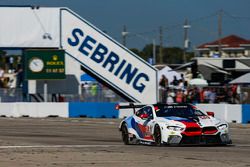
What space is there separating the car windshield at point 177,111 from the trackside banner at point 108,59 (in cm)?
2264

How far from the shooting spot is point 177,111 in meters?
19.8

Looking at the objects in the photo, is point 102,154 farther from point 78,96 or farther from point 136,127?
point 78,96

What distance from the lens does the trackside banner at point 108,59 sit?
139 ft

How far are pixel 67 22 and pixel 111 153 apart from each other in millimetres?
26169

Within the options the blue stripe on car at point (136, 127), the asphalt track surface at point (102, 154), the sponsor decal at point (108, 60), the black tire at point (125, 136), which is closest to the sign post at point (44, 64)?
the sponsor decal at point (108, 60)

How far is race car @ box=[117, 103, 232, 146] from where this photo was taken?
61.3ft

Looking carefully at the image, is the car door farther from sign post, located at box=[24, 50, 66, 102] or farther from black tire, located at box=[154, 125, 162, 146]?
sign post, located at box=[24, 50, 66, 102]

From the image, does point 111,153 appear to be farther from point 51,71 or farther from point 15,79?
point 15,79

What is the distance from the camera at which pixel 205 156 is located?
1589cm

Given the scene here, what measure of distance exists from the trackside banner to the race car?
2202cm

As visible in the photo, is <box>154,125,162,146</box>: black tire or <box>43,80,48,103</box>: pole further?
<box>43,80,48,103</box>: pole

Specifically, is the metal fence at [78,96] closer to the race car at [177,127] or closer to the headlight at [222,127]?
the race car at [177,127]

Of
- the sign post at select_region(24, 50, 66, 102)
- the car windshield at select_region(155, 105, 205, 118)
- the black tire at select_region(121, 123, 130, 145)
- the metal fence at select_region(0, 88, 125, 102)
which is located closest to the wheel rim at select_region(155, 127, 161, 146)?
the car windshield at select_region(155, 105, 205, 118)

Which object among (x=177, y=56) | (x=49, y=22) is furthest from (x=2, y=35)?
(x=177, y=56)
